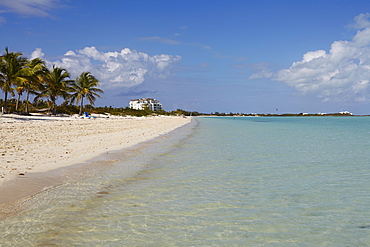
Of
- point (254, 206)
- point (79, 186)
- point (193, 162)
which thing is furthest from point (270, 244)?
point (193, 162)

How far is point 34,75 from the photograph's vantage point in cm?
3925

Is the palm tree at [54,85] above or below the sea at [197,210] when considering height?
above

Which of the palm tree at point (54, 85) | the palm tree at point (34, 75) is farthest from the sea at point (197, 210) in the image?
the palm tree at point (54, 85)

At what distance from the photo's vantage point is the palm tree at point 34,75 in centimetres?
3792

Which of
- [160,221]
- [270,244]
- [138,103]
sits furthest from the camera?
[138,103]

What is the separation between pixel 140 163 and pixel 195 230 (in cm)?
587

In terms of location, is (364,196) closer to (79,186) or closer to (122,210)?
(122,210)

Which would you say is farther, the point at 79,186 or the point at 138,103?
the point at 138,103

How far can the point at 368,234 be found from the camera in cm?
410

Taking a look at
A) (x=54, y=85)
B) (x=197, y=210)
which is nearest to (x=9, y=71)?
(x=54, y=85)

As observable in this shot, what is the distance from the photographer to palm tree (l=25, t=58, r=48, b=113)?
37.9m

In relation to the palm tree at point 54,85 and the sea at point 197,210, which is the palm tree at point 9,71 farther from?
the sea at point 197,210

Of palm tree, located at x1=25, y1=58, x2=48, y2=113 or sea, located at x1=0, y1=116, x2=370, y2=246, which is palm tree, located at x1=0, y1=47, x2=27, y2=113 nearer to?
palm tree, located at x1=25, y1=58, x2=48, y2=113

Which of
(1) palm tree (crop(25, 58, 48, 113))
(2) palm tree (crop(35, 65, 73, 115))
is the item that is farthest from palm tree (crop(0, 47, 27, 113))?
(2) palm tree (crop(35, 65, 73, 115))
